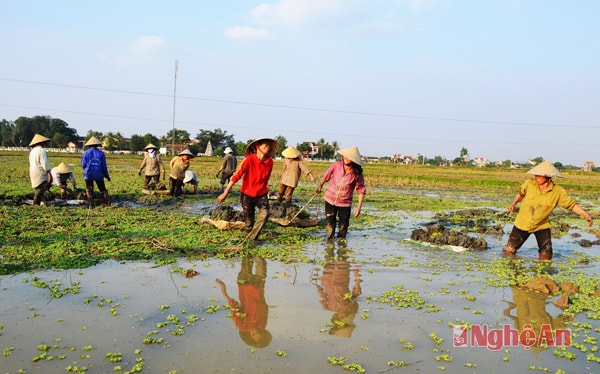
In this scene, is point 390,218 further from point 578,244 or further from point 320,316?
point 320,316

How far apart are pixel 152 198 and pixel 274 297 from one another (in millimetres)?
8958

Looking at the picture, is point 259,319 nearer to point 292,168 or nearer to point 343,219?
point 343,219

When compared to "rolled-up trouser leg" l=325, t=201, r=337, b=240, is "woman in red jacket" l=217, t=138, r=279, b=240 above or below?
above

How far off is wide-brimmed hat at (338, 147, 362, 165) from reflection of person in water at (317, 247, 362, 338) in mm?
1538

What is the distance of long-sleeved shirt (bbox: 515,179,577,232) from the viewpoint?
277 inches

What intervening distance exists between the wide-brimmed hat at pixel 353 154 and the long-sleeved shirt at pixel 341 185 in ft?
0.85

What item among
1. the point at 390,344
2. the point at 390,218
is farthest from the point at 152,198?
the point at 390,344

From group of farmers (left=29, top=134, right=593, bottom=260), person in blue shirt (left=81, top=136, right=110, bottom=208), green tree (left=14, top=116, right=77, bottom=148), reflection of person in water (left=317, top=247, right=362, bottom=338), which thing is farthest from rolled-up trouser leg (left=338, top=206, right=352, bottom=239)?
green tree (left=14, top=116, right=77, bottom=148)

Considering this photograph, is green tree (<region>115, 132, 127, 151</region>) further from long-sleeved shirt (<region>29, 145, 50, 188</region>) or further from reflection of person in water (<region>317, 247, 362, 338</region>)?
reflection of person in water (<region>317, 247, 362, 338</region>)

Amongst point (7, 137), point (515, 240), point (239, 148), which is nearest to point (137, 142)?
point (239, 148)

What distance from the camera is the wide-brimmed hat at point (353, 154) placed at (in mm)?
7519

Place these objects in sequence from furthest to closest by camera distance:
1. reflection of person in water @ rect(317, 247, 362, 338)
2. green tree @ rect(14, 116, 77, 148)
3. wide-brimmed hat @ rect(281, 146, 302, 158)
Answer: green tree @ rect(14, 116, 77, 148)
wide-brimmed hat @ rect(281, 146, 302, 158)
reflection of person in water @ rect(317, 247, 362, 338)

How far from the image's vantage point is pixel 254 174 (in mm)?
7500

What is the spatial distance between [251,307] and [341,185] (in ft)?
11.7
